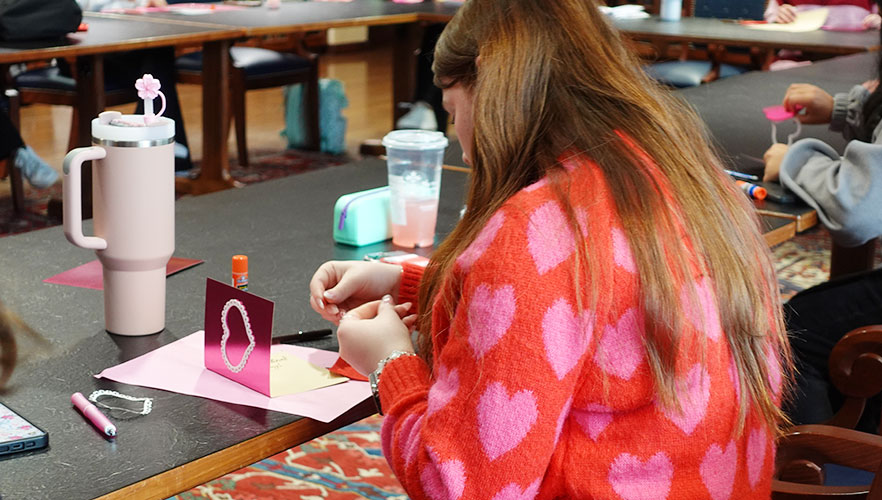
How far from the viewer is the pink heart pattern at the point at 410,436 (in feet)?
2.91

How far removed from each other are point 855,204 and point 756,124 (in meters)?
0.82

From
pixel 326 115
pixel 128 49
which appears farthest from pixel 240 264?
pixel 326 115

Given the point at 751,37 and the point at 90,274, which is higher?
the point at 751,37

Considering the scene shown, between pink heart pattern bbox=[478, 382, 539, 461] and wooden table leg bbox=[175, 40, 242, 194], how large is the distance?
3.50 m

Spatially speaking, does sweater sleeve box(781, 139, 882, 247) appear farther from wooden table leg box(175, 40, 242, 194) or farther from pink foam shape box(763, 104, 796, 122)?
wooden table leg box(175, 40, 242, 194)

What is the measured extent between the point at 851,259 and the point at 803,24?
2347mm

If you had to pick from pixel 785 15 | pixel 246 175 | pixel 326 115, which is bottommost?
pixel 246 175

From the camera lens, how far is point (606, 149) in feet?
2.97

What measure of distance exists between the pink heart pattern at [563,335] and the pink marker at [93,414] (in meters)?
0.40

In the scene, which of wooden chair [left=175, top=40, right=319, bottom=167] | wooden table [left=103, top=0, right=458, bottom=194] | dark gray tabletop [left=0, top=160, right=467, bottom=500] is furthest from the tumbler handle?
wooden chair [left=175, top=40, right=319, bottom=167]

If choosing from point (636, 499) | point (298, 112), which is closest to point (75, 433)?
point (636, 499)

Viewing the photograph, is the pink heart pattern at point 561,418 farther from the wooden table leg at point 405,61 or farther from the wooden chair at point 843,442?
the wooden table leg at point 405,61

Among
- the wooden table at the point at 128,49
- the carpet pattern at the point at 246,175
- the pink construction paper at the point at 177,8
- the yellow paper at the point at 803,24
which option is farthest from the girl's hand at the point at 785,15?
the pink construction paper at the point at 177,8

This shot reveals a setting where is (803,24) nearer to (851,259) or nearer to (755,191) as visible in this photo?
(851,259)
